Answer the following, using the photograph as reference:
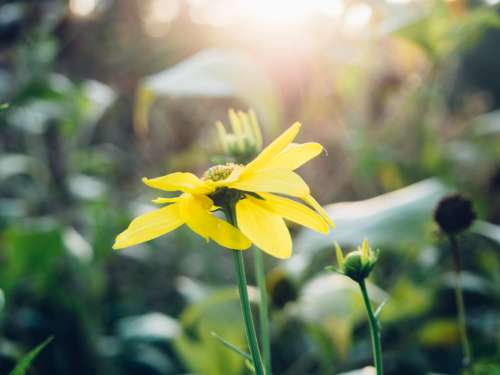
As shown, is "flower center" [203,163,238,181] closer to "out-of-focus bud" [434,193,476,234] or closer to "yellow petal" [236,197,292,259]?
"yellow petal" [236,197,292,259]

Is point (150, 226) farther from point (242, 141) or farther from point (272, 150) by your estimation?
point (242, 141)

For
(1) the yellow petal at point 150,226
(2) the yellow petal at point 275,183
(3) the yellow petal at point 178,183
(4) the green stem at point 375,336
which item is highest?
(3) the yellow petal at point 178,183

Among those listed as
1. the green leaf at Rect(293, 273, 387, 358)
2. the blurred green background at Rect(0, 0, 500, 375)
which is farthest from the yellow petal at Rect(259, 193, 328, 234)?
the green leaf at Rect(293, 273, 387, 358)

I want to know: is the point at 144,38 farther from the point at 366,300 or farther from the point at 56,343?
the point at 366,300

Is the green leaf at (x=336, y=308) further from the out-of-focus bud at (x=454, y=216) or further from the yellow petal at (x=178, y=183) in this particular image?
the yellow petal at (x=178, y=183)

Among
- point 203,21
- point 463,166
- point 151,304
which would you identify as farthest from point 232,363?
point 203,21

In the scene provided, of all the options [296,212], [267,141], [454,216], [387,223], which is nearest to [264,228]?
[296,212]

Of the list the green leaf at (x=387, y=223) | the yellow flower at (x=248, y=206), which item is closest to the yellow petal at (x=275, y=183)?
the yellow flower at (x=248, y=206)

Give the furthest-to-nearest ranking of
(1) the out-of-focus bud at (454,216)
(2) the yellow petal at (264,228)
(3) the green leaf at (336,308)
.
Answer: (3) the green leaf at (336,308) < (1) the out-of-focus bud at (454,216) < (2) the yellow petal at (264,228)
